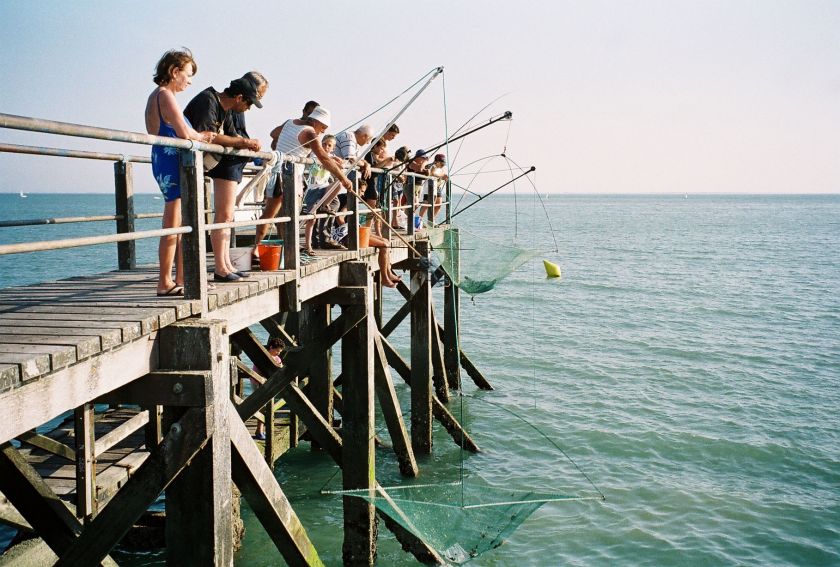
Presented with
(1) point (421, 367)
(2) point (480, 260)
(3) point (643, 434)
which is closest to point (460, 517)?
(1) point (421, 367)

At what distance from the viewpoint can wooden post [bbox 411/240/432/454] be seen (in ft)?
37.8

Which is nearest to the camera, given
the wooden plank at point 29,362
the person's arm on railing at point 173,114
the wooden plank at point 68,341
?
the wooden plank at point 29,362

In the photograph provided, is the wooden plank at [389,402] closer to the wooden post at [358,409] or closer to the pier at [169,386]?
the pier at [169,386]

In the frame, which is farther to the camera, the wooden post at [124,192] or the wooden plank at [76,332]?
the wooden post at [124,192]

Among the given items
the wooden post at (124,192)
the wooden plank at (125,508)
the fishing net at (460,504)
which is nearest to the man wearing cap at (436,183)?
the fishing net at (460,504)

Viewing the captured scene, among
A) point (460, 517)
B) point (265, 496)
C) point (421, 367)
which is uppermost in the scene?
point (265, 496)

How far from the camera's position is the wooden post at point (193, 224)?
13.8 feet

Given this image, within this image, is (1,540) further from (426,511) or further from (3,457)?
(426,511)

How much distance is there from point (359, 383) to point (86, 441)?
257 cm

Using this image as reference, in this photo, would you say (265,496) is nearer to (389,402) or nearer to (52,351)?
(52,351)

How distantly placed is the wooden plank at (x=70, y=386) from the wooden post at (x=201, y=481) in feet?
0.48

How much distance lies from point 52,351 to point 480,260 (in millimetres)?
9328

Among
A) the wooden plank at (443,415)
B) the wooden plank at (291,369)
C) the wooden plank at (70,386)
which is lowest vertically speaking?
the wooden plank at (443,415)

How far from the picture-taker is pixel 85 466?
5.93 m
